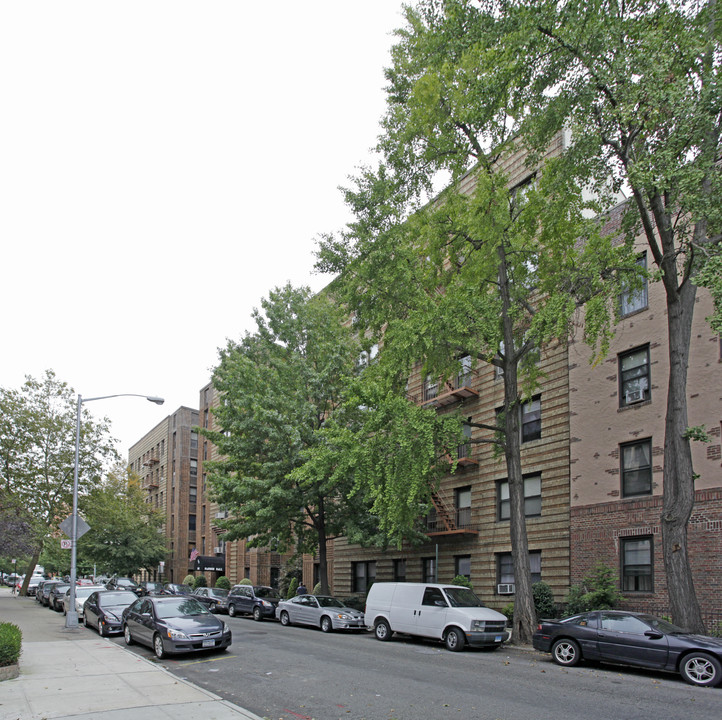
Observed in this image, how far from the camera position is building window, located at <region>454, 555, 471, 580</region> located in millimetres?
25609

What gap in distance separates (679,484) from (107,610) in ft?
54.0

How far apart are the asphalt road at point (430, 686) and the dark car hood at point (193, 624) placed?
23.5 inches

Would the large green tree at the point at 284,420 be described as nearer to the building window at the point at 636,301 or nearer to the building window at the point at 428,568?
the building window at the point at 428,568

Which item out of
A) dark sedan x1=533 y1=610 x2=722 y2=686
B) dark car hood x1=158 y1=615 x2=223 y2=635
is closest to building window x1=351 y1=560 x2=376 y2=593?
dark car hood x1=158 y1=615 x2=223 y2=635

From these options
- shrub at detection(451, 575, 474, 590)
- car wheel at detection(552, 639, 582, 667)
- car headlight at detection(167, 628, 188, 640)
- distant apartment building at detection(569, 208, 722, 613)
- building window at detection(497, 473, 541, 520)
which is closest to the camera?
car wheel at detection(552, 639, 582, 667)

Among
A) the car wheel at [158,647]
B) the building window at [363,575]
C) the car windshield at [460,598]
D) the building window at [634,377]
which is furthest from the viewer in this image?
the building window at [363,575]

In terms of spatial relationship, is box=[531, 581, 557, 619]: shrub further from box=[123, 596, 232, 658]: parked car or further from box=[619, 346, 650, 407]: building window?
box=[123, 596, 232, 658]: parked car

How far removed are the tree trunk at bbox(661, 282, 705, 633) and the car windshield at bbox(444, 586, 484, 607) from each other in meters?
5.07

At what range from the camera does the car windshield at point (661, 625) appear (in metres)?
12.4

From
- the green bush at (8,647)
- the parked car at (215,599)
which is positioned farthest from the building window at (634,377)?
the parked car at (215,599)

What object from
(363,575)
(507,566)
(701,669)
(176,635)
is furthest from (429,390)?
(701,669)

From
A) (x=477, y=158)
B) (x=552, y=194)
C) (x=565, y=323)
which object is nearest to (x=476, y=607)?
(x=565, y=323)

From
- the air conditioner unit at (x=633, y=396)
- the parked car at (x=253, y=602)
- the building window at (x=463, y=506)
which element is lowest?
the parked car at (x=253, y=602)

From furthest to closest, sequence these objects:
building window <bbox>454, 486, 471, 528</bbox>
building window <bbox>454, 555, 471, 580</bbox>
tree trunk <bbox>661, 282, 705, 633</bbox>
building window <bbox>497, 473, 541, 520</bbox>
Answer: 1. building window <bbox>454, 486, 471, 528</bbox>
2. building window <bbox>454, 555, 471, 580</bbox>
3. building window <bbox>497, 473, 541, 520</bbox>
4. tree trunk <bbox>661, 282, 705, 633</bbox>
